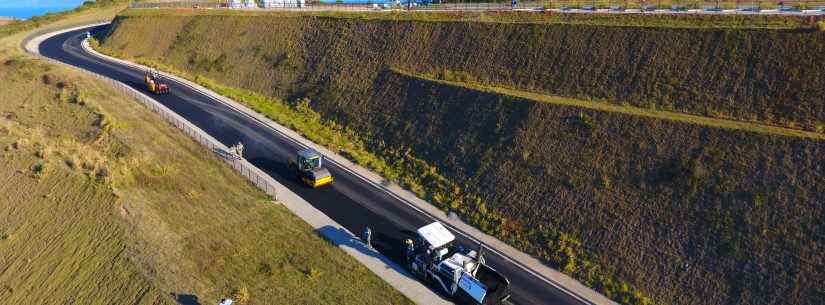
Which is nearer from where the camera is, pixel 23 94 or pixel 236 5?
pixel 23 94

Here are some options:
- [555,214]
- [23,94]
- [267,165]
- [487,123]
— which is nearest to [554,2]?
[487,123]

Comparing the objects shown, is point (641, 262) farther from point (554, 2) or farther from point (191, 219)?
point (554, 2)

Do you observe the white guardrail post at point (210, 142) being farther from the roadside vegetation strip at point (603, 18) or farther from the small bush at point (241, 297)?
the roadside vegetation strip at point (603, 18)

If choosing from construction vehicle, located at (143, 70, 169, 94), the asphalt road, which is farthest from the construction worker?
construction vehicle, located at (143, 70, 169, 94)

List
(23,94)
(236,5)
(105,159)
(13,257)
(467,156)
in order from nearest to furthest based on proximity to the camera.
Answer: (13,257), (105,159), (467,156), (23,94), (236,5)

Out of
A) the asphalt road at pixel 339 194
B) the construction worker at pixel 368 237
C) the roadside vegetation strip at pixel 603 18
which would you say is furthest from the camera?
the roadside vegetation strip at pixel 603 18

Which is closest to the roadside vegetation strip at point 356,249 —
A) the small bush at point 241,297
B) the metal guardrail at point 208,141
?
the metal guardrail at point 208,141

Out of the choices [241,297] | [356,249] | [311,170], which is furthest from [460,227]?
[241,297]
